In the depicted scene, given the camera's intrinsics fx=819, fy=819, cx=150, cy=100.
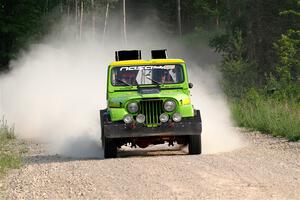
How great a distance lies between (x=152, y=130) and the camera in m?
16.3

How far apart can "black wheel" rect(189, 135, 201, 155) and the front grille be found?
31.5 inches

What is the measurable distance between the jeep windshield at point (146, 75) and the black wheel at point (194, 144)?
70.5 inches

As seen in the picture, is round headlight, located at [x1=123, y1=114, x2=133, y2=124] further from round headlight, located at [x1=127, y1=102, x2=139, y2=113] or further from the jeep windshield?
the jeep windshield

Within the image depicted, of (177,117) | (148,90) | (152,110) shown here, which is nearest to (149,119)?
(152,110)

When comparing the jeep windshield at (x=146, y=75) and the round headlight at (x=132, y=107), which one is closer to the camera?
the round headlight at (x=132, y=107)

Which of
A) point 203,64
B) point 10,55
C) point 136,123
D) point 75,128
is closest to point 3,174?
point 136,123

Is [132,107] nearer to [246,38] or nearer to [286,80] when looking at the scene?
[286,80]

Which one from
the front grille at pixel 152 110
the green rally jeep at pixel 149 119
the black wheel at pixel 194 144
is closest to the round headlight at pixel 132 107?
the green rally jeep at pixel 149 119

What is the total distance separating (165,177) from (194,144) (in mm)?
3806

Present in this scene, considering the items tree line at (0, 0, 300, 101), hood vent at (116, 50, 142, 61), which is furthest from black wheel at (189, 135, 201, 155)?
tree line at (0, 0, 300, 101)

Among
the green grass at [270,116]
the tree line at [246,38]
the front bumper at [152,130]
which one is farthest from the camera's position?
the tree line at [246,38]

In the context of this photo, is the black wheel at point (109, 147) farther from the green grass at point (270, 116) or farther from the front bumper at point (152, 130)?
the green grass at point (270, 116)

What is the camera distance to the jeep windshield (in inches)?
703

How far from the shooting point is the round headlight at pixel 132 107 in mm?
16422
